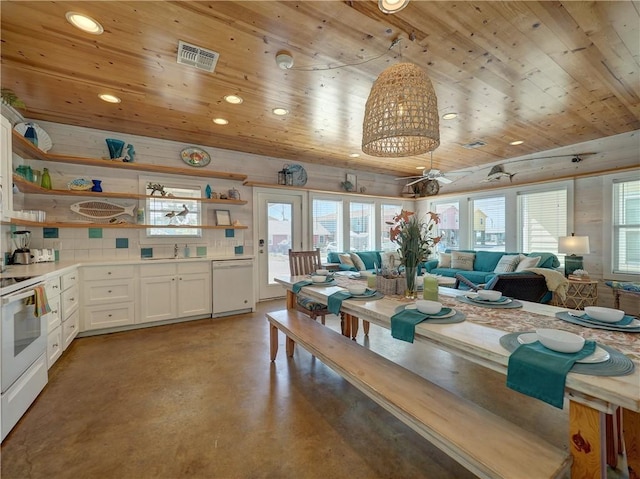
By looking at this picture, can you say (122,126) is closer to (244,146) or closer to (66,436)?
(244,146)

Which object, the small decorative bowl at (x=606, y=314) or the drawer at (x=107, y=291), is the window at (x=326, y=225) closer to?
the drawer at (x=107, y=291)

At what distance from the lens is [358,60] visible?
94.9 inches

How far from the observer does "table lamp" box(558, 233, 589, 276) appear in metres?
4.10

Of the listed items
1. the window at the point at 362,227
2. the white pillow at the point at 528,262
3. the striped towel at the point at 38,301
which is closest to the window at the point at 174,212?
the striped towel at the point at 38,301

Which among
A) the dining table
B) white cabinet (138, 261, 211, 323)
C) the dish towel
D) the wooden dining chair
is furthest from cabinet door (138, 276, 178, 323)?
the dish towel

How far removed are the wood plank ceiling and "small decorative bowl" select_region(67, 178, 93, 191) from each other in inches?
29.4

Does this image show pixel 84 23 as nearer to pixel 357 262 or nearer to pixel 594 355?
pixel 594 355

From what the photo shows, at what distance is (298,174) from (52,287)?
3.96 meters

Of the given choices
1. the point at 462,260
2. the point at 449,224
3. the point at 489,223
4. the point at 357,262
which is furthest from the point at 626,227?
the point at 357,262

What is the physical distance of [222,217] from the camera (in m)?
4.70

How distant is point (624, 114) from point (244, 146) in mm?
5217

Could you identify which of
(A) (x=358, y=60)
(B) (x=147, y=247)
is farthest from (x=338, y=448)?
(B) (x=147, y=247)

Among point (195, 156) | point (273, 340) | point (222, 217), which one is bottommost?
point (273, 340)

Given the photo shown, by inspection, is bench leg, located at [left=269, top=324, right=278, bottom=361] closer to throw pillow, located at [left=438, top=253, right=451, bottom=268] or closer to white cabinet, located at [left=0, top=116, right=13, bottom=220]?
white cabinet, located at [left=0, top=116, right=13, bottom=220]
